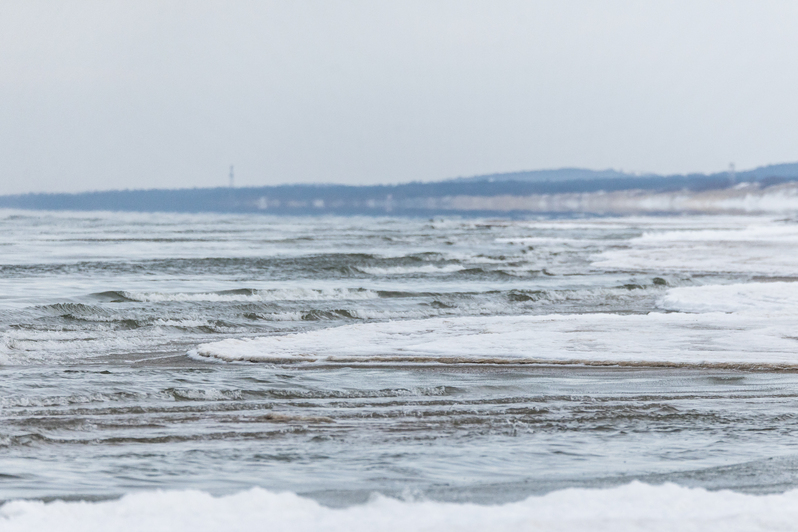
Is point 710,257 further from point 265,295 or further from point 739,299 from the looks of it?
point 265,295

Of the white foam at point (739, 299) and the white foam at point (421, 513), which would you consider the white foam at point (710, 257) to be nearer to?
the white foam at point (739, 299)

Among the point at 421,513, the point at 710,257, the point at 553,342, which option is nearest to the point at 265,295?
the point at 553,342

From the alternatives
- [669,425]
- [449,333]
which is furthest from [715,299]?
Answer: [669,425]

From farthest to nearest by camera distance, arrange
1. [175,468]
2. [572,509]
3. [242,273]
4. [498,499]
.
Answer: [242,273], [175,468], [498,499], [572,509]

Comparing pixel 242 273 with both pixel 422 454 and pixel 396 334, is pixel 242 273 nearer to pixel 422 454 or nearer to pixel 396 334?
pixel 396 334

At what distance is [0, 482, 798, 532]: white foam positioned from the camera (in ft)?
14.5

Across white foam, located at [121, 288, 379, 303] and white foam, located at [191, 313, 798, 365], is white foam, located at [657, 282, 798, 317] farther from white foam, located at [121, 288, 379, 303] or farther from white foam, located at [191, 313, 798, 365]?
white foam, located at [121, 288, 379, 303]

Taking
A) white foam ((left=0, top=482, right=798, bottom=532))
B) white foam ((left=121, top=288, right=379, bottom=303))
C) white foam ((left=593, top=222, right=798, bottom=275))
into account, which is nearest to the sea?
white foam ((left=0, top=482, right=798, bottom=532))

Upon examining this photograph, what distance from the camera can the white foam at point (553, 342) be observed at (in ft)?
34.5

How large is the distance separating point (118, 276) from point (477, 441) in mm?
19021

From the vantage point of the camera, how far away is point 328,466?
582cm

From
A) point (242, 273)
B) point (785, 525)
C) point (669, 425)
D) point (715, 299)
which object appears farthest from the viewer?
point (242, 273)

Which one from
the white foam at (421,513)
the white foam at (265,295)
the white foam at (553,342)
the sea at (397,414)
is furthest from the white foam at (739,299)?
the white foam at (421,513)

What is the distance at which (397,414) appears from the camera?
24.6 feet
